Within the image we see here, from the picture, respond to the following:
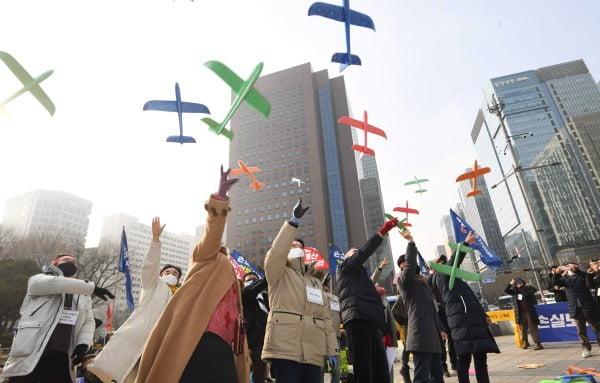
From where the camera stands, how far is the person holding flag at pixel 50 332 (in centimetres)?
301

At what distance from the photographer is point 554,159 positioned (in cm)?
7656

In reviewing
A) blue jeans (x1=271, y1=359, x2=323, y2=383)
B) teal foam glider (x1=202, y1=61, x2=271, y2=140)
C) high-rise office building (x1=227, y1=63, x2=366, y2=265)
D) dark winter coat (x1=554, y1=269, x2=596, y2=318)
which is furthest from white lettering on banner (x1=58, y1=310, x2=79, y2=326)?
high-rise office building (x1=227, y1=63, x2=366, y2=265)

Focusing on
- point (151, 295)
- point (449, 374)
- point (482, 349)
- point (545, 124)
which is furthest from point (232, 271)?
point (545, 124)

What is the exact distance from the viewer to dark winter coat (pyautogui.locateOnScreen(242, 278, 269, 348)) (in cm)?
422

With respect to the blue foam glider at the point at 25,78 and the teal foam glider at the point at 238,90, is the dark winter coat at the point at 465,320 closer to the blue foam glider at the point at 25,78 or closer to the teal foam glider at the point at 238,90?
the teal foam glider at the point at 238,90

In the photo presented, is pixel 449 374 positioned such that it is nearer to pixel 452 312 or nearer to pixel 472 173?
pixel 452 312

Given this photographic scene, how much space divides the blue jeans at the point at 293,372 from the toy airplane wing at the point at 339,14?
5126mm

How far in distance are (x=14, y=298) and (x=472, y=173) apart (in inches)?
965

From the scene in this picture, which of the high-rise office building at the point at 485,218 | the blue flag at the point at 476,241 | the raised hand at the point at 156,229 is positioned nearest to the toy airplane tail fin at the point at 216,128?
the raised hand at the point at 156,229

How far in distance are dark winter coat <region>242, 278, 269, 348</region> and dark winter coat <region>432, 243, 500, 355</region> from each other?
265cm

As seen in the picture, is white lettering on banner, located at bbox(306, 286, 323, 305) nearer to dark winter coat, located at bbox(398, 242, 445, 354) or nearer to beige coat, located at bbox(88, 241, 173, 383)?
beige coat, located at bbox(88, 241, 173, 383)

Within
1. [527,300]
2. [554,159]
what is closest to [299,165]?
[554,159]

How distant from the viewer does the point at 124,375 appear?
7.98ft

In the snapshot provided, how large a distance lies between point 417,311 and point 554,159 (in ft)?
310
